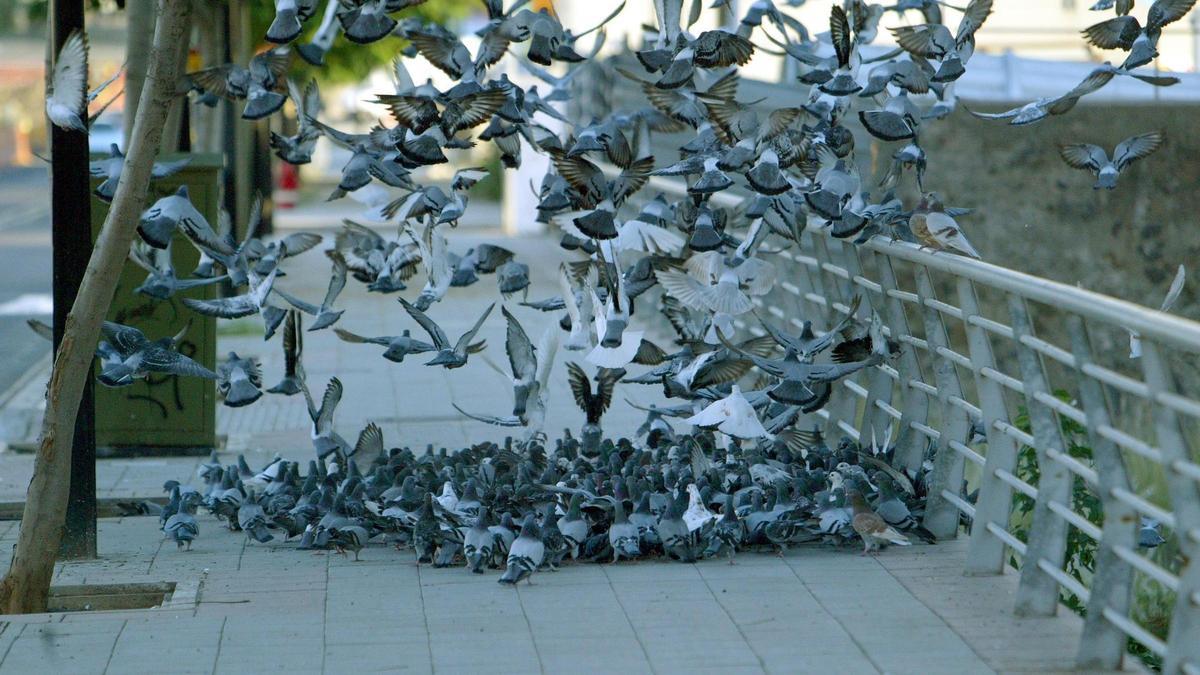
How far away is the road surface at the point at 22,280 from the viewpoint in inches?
528

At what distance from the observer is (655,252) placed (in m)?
6.81

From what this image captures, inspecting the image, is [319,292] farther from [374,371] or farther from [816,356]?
[816,356]

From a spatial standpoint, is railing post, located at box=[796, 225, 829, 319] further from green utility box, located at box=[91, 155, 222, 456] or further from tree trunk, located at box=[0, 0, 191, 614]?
tree trunk, located at box=[0, 0, 191, 614]

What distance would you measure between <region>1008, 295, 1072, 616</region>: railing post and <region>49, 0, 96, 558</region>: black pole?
3.27 meters

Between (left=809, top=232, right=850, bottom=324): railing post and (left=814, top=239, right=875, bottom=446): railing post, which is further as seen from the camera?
(left=809, top=232, right=850, bottom=324): railing post

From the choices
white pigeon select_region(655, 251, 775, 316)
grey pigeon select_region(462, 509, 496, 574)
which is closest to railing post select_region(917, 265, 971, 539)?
white pigeon select_region(655, 251, 775, 316)

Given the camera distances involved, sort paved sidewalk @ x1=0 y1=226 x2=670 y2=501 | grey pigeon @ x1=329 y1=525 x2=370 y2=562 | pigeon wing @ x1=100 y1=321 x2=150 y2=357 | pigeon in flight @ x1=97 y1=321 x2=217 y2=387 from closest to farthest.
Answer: grey pigeon @ x1=329 y1=525 x2=370 y2=562
pigeon in flight @ x1=97 y1=321 x2=217 y2=387
pigeon wing @ x1=100 y1=321 x2=150 y2=357
paved sidewalk @ x1=0 y1=226 x2=670 y2=501

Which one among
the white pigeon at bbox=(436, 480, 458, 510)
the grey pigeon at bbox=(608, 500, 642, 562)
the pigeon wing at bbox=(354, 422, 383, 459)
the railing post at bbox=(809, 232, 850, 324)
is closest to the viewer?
the grey pigeon at bbox=(608, 500, 642, 562)

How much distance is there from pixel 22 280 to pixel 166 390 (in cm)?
1218

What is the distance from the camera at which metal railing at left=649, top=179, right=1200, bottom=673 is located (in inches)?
152

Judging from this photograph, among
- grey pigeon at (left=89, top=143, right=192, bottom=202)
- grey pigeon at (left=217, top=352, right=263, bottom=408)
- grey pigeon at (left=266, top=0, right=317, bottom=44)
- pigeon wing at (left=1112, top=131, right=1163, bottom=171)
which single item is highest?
grey pigeon at (left=266, top=0, right=317, bottom=44)

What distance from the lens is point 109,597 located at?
545 centimetres

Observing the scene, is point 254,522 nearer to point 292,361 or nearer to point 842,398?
point 292,361

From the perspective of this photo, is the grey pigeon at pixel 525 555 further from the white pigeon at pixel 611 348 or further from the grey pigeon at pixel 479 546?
the white pigeon at pixel 611 348
